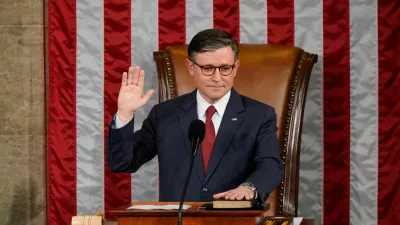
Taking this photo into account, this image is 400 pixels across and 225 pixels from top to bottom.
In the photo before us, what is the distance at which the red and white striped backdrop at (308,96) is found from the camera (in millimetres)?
4602

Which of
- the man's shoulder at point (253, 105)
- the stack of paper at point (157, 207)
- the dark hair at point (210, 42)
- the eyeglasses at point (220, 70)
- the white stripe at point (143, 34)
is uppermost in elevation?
the white stripe at point (143, 34)

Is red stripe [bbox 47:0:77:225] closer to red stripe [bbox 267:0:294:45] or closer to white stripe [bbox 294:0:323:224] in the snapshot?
red stripe [bbox 267:0:294:45]

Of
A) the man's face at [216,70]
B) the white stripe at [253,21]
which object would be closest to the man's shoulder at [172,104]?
the man's face at [216,70]

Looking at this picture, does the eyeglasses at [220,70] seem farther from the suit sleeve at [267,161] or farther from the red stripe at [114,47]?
the red stripe at [114,47]

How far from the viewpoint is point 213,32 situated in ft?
11.9

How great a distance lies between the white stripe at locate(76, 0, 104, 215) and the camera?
471cm

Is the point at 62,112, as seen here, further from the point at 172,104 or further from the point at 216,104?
the point at 216,104

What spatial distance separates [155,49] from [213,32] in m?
1.11

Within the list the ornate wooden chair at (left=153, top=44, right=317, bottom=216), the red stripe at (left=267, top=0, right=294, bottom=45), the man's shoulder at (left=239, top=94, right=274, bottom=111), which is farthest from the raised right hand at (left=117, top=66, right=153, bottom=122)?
the red stripe at (left=267, top=0, right=294, bottom=45)

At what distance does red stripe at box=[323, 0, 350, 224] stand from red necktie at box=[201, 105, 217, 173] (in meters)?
1.13

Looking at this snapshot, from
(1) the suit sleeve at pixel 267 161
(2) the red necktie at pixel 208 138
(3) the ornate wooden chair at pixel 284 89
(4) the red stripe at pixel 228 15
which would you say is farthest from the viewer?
(4) the red stripe at pixel 228 15

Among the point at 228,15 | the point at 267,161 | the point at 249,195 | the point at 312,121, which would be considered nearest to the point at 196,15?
the point at 228,15

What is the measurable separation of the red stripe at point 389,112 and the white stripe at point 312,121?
1.06ft

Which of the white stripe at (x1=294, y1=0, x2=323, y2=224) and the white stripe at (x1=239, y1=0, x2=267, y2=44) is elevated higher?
the white stripe at (x1=239, y1=0, x2=267, y2=44)
